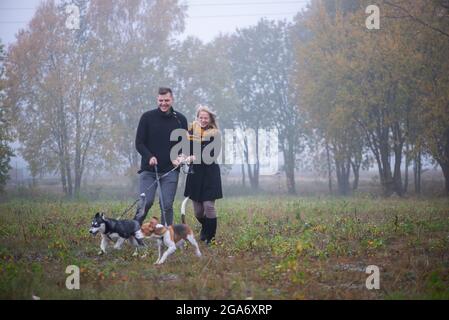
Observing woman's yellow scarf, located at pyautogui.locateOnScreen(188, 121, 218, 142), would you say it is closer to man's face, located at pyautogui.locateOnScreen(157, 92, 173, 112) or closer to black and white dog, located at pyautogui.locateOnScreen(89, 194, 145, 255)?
man's face, located at pyautogui.locateOnScreen(157, 92, 173, 112)

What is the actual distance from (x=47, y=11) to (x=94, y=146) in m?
8.68

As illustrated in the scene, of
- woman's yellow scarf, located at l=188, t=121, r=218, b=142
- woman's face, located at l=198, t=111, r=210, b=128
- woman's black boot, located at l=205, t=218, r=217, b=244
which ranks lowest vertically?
woman's black boot, located at l=205, t=218, r=217, b=244

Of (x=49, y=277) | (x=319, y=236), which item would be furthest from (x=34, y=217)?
(x=319, y=236)

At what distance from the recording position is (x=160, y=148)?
28.3ft

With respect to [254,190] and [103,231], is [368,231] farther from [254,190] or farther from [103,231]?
[254,190]

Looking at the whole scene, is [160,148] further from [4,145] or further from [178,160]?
[4,145]

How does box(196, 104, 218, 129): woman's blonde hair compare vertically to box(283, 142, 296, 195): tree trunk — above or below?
above

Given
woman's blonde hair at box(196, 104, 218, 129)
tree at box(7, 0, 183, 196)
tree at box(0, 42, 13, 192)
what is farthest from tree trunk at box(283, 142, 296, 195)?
woman's blonde hair at box(196, 104, 218, 129)

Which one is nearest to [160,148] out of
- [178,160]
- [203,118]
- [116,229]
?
[178,160]

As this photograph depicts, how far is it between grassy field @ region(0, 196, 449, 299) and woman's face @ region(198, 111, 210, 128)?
2.37m

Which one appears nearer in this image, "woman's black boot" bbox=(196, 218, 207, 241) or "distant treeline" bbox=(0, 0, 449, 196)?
"woman's black boot" bbox=(196, 218, 207, 241)

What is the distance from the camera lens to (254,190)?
3628 cm

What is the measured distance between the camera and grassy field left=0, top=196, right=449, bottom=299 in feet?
18.5

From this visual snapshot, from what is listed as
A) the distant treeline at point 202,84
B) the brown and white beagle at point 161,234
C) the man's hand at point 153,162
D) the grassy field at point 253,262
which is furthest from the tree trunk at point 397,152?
the brown and white beagle at point 161,234
